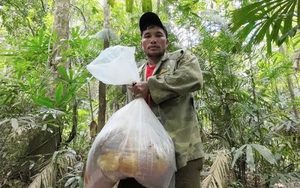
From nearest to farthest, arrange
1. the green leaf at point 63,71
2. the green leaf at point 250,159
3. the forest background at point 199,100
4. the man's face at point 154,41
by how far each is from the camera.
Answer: the man's face at point 154,41
the green leaf at point 250,159
the forest background at point 199,100
the green leaf at point 63,71

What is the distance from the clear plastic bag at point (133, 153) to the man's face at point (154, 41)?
0.33 m

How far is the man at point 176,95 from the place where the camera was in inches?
43.7

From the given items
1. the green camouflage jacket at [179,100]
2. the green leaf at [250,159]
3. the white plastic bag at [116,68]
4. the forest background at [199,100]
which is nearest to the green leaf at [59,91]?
the forest background at [199,100]

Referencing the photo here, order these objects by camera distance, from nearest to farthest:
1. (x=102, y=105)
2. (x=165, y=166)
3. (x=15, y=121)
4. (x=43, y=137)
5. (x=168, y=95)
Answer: (x=165, y=166), (x=168, y=95), (x=15, y=121), (x=43, y=137), (x=102, y=105)

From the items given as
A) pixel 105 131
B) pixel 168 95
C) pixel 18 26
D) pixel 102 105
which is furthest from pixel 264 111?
pixel 18 26

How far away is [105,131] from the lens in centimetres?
102

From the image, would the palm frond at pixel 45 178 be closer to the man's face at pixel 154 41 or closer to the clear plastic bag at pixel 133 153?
the clear plastic bag at pixel 133 153

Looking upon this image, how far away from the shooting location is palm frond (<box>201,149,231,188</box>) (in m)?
1.98

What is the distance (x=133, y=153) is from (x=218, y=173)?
4.55ft

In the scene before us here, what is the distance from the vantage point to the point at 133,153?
2.99 feet

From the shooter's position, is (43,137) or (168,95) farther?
(43,137)

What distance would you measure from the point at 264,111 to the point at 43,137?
2.35m

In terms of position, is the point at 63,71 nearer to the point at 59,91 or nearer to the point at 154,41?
the point at 59,91

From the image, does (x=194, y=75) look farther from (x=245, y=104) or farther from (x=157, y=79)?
(x=245, y=104)
